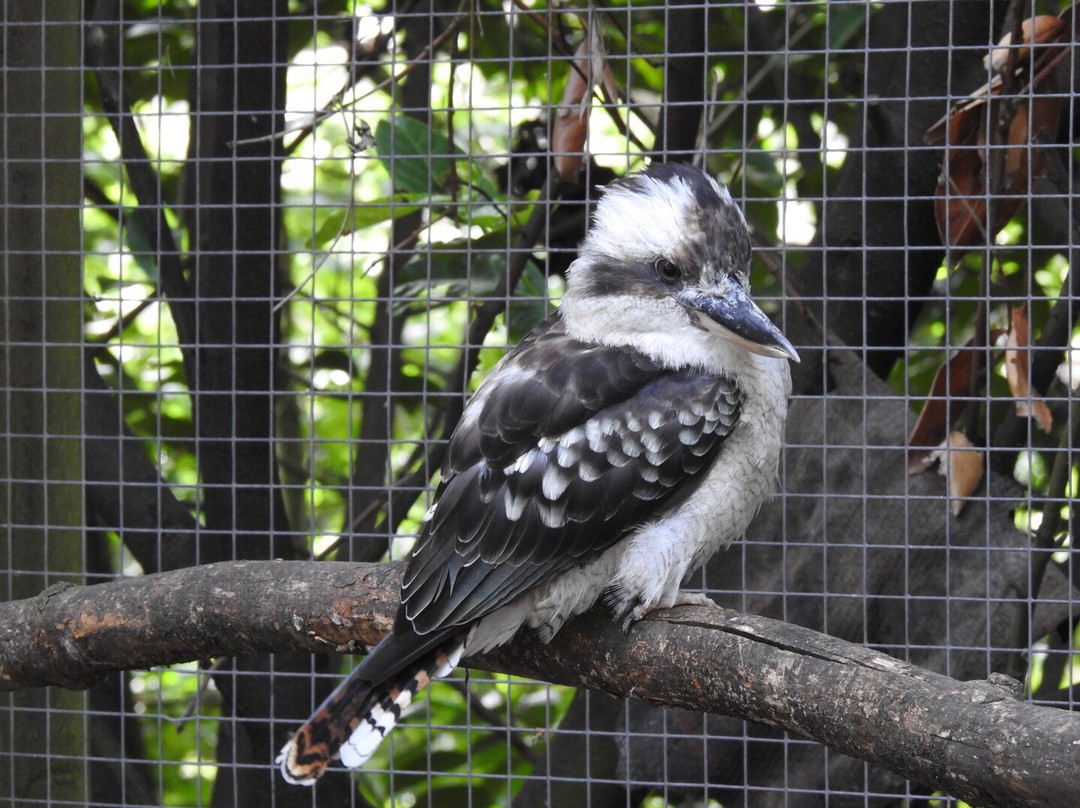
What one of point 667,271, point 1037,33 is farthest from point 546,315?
point 1037,33

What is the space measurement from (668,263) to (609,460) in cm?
28

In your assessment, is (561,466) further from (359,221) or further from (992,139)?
(992,139)

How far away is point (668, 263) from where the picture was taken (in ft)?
5.35

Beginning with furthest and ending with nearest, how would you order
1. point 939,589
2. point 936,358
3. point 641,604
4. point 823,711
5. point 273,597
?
1. point 936,358
2. point 939,589
3. point 273,597
4. point 641,604
5. point 823,711

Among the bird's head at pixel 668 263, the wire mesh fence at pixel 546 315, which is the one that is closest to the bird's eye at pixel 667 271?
the bird's head at pixel 668 263

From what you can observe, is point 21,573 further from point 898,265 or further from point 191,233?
point 898,265

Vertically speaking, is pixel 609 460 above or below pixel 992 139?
below

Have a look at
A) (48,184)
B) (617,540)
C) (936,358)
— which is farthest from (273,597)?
(936,358)

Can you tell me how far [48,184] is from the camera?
84.2 inches

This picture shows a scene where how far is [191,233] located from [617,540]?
45.9 inches

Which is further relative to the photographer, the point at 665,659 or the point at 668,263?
the point at 668,263

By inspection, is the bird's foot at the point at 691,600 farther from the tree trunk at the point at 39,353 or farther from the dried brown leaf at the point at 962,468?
the tree trunk at the point at 39,353

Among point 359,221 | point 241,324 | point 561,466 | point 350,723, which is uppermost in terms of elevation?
point 359,221

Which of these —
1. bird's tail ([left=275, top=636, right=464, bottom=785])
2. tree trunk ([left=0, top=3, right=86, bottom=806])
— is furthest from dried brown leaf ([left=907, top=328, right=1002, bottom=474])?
tree trunk ([left=0, top=3, right=86, bottom=806])
